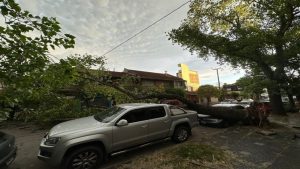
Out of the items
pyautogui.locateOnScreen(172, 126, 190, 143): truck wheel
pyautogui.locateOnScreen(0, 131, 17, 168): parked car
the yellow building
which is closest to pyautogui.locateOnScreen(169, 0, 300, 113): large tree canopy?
pyautogui.locateOnScreen(172, 126, 190, 143): truck wheel

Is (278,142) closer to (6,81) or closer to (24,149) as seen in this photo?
(6,81)

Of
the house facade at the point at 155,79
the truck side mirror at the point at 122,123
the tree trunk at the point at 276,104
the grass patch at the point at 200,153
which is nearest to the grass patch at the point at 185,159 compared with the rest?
the grass patch at the point at 200,153

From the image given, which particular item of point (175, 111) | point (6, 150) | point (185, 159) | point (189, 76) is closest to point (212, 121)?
point (175, 111)

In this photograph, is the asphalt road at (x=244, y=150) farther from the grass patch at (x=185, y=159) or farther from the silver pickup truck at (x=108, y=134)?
the silver pickup truck at (x=108, y=134)

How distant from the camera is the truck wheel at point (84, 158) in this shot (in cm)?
465

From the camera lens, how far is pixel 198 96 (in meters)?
40.5

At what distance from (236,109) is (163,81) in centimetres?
2069

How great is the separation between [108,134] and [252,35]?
13.0 m

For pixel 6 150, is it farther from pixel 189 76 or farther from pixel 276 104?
pixel 189 76

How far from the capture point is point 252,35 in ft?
44.2

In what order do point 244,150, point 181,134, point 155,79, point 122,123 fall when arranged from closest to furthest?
point 122,123 → point 244,150 → point 181,134 → point 155,79

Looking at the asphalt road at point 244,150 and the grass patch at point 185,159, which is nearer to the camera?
the grass patch at point 185,159

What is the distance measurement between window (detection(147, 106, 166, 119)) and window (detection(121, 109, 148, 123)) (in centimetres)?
23

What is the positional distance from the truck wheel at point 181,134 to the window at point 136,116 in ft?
5.45
